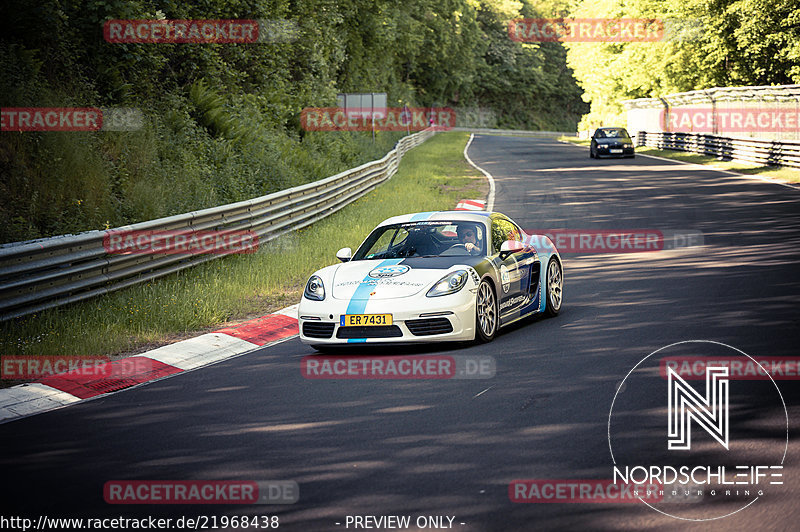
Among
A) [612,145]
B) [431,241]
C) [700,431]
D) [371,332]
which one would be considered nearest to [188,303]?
[431,241]

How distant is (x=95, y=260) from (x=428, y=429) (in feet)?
20.1

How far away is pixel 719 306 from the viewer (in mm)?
10297

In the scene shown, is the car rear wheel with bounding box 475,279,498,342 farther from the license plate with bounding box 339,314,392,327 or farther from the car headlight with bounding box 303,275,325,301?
the car headlight with bounding box 303,275,325,301

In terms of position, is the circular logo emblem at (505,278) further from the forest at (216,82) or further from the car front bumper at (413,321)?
the forest at (216,82)

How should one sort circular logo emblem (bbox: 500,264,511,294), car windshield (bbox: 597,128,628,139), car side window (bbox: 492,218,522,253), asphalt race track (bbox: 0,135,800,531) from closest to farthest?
asphalt race track (bbox: 0,135,800,531)
circular logo emblem (bbox: 500,264,511,294)
car side window (bbox: 492,218,522,253)
car windshield (bbox: 597,128,628,139)

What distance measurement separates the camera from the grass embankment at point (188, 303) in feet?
30.2

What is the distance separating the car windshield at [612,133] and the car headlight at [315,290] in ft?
113

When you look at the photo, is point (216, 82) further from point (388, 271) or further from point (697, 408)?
point (697, 408)

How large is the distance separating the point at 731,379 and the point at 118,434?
461cm

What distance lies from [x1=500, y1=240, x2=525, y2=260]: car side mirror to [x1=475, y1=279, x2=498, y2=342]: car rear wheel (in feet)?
1.80

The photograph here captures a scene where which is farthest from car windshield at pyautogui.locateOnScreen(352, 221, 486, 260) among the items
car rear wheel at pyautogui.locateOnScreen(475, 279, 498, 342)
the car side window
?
car rear wheel at pyautogui.locateOnScreen(475, 279, 498, 342)

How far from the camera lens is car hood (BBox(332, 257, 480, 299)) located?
8820 millimetres

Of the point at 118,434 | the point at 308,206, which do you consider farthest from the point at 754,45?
the point at 118,434

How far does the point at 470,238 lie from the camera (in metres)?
10.0
